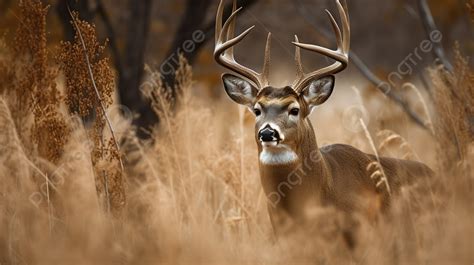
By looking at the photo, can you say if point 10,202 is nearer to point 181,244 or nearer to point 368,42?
point 181,244

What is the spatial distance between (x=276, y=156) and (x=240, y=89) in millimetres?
971

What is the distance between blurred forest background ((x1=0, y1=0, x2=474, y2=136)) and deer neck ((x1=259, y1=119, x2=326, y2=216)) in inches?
58.6

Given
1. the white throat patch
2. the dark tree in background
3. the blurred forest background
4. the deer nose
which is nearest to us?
the deer nose

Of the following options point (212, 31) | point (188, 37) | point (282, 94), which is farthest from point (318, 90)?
point (188, 37)

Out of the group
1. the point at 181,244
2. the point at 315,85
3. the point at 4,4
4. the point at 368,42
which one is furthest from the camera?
the point at 368,42

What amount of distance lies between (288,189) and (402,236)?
1051 mm

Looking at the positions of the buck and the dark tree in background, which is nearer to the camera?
the buck

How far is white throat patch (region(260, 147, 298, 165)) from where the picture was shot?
6164 mm

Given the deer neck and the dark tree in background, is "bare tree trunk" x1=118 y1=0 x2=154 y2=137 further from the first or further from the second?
the deer neck

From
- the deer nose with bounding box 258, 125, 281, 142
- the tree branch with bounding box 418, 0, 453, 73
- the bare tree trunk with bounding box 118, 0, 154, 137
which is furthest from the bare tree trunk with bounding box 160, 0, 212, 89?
the deer nose with bounding box 258, 125, 281, 142

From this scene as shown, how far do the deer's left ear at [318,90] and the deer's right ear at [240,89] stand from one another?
0.45m

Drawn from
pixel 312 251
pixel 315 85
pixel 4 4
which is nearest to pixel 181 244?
pixel 312 251

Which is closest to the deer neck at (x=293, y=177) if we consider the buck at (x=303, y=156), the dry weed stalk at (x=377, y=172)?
the buck at (x=303, y=156)

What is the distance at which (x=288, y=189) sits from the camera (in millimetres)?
6309
